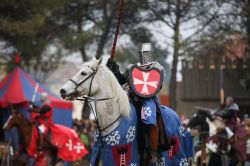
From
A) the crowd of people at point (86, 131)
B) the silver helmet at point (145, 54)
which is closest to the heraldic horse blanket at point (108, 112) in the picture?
the silver helmet at point (145, 54)

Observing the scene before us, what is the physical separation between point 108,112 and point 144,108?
55 centimetres

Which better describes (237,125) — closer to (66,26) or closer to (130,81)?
(130,81)

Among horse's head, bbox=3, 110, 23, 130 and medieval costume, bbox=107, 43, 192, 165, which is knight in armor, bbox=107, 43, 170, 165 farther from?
horse's head, bbox=3, 110, 23, 130

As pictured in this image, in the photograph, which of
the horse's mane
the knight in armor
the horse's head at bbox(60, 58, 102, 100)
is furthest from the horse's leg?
the horse's head at bbox(60, 58, 102, 100)

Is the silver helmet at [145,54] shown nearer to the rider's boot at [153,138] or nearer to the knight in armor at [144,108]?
the knight in armor at [144,108]

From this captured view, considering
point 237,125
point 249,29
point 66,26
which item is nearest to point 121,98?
point 237,125

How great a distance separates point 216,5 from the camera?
26.6m

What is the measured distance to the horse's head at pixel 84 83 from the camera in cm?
979

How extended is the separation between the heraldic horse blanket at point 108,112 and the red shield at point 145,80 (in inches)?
6.5

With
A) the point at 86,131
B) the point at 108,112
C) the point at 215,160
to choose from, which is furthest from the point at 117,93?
the point at 86,131

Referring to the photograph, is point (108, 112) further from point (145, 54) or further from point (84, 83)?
point (145, 54)

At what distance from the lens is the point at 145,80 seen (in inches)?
410

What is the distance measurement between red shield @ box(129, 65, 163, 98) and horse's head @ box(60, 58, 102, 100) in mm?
588

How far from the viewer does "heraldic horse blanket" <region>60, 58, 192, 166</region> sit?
9.77 m
